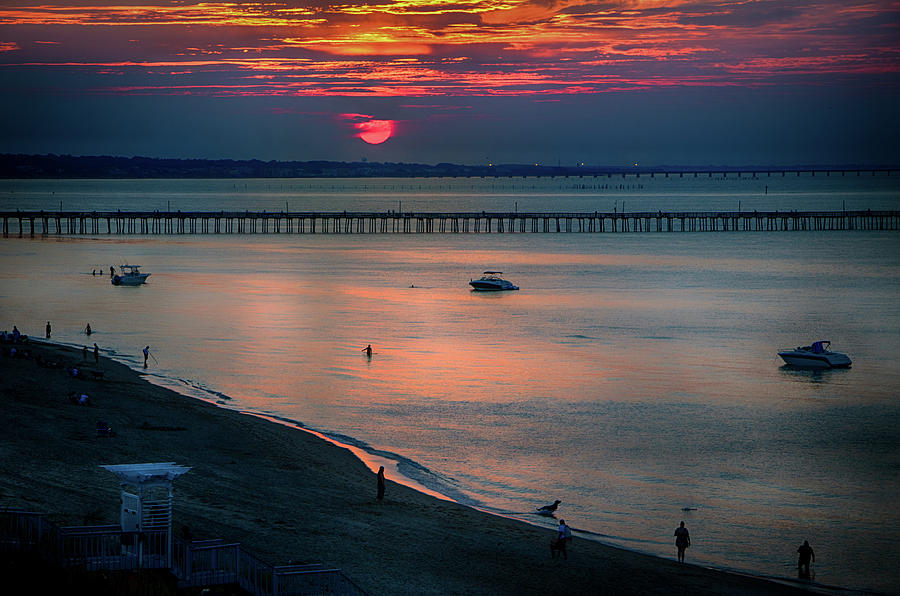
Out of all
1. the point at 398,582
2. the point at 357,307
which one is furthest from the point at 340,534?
the point at 357,307

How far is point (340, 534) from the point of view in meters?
23.2

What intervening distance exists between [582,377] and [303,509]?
24543 millimetres

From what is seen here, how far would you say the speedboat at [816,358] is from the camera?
51188 millimetres

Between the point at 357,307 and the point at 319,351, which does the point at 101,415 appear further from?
the point at 357,307

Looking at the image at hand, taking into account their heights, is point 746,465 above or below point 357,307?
below

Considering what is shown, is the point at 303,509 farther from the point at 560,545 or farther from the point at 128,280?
the point at 128,280

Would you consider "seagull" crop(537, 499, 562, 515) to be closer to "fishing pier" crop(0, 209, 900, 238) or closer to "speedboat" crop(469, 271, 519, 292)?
"speedboat" crop(469, 271, 519, 292)

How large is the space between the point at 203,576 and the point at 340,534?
6038 mm

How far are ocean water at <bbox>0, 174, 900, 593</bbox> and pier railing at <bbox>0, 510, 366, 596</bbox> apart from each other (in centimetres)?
1000

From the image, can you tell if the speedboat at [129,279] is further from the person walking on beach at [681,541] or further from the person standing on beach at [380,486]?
the person walking on beach at [681,541]

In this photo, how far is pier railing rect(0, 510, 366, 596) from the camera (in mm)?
16938

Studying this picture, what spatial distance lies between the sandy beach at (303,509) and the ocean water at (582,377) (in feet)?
6.74

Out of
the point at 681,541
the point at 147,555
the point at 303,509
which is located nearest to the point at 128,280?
the point at 303,509

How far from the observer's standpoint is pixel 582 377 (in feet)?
156
